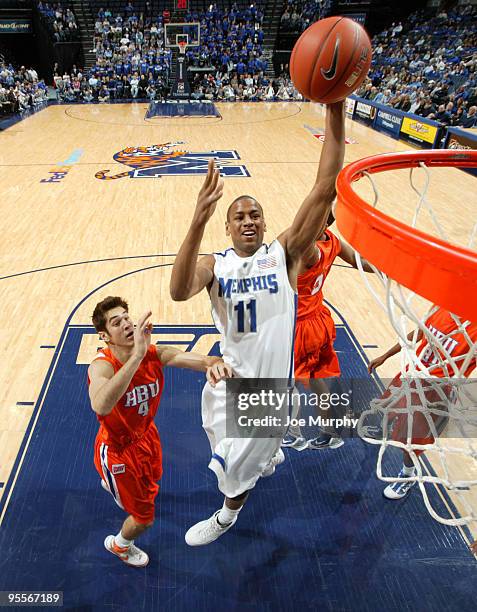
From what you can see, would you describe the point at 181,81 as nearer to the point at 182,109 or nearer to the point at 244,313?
the point at 182,109

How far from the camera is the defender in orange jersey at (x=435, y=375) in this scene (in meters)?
2.22

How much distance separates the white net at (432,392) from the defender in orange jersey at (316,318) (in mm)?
435

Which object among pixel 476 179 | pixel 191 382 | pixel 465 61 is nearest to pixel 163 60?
pixel 465 61

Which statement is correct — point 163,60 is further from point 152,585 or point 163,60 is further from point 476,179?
point 152,585

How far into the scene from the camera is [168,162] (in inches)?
411

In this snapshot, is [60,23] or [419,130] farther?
[60,23]

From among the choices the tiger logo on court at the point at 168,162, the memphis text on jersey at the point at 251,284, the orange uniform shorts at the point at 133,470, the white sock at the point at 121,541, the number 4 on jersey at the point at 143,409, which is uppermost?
the memphis text on jersey at the point at 251,284

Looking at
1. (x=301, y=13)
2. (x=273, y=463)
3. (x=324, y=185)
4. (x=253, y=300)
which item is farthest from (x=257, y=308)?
(x=301, y=13)

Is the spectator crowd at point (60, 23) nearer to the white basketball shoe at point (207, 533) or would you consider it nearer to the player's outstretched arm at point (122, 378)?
the player's outstretched arm at point (122, 378)

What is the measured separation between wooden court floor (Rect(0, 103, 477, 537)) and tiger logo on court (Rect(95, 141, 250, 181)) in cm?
27

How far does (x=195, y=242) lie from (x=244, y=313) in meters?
0.51

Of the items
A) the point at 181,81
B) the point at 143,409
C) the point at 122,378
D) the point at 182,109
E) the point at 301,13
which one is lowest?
the point at 182,109

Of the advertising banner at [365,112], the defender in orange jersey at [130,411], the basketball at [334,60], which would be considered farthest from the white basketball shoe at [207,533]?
the advertising banner at [365,112]

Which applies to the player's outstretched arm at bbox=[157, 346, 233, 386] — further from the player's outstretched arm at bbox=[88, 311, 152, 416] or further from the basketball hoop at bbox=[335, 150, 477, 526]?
the basketball hoop at bbox=[335, 150, 477, 526]
